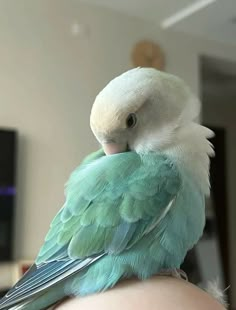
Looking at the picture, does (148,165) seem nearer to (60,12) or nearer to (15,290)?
(15,290)

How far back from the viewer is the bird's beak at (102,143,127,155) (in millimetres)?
709

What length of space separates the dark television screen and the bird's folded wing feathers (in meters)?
1.22

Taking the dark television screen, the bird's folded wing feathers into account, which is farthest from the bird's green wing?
the dark television screen

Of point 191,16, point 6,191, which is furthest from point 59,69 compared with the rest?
point 191,16

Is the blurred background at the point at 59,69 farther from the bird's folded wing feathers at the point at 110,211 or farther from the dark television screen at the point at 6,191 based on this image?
the bird's folded wing feathers at the point at 110,211

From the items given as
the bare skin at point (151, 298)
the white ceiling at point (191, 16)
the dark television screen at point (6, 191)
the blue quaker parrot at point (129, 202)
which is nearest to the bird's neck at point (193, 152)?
the blue quaker parrot at point (129, 202)

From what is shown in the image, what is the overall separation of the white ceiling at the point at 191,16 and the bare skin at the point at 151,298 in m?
1.76

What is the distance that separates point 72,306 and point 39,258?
0.13 m

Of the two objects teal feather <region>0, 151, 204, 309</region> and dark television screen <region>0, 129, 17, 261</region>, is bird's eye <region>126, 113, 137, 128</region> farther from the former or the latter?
dark television screen <region>0, 129, 17, 261</region>

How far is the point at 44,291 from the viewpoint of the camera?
0.68 m

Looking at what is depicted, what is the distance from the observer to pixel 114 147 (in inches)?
28.0

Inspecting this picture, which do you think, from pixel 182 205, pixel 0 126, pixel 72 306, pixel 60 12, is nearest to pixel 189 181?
pixel 182 205

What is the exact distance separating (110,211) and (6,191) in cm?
128

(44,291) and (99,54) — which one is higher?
(99,54)
